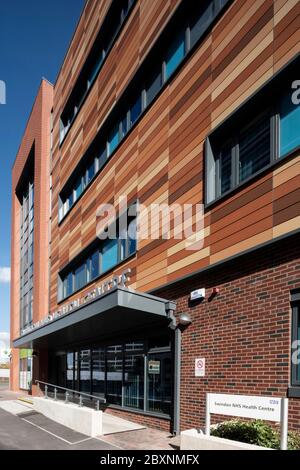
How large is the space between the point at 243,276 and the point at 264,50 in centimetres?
459

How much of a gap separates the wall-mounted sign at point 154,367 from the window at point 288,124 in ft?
23.4

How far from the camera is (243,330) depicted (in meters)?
9.03

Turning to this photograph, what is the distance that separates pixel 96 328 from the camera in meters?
15.4

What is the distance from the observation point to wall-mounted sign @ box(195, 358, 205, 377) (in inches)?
403

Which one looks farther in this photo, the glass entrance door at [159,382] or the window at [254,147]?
the glass entrance door at [159,382]

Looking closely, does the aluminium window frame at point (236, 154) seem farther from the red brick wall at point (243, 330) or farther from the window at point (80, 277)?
the window at point (80, 277)

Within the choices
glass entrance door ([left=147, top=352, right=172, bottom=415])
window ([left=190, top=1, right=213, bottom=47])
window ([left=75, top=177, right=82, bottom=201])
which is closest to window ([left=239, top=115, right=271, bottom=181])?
window ([left=190, top=1, right=213, bottom=47])

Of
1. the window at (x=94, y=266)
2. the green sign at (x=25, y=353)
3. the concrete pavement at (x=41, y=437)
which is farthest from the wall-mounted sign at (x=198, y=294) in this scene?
the green sign at (x=25, y=353)

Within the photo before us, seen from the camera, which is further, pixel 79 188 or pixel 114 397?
pixel 79 188

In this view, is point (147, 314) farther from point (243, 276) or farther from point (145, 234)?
point (243, 276)

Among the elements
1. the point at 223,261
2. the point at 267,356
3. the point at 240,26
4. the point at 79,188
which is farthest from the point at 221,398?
the point at 79,188

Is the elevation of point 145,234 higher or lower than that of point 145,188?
lower

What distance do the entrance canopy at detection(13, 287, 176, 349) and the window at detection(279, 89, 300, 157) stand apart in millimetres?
4984

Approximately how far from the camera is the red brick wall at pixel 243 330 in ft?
26.1
